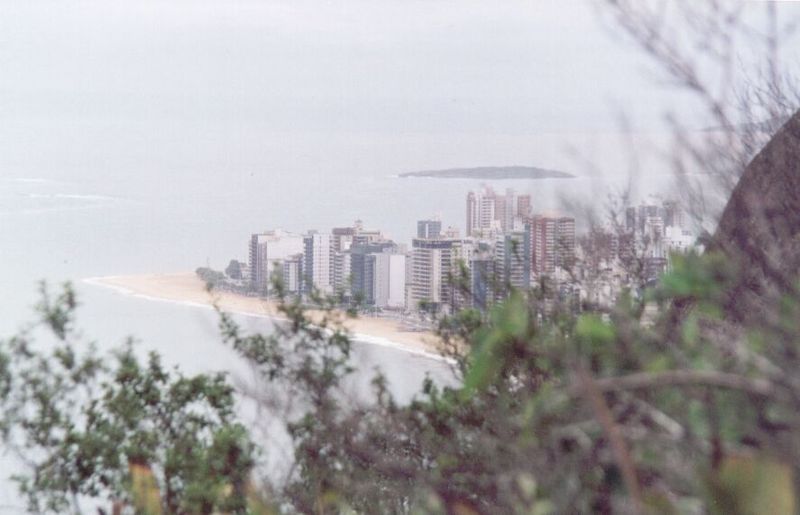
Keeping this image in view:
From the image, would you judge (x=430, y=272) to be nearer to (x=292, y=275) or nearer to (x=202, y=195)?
(x=292, y=275)

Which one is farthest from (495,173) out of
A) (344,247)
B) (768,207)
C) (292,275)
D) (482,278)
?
(768,207)

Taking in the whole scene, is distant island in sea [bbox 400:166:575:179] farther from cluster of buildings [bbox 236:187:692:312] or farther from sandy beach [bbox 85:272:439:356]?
sandy beach [bbox 85:272:439:356]

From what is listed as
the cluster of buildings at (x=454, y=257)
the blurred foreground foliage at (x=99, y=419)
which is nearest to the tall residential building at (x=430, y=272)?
the cluster of buildings at (x=454, y=257)

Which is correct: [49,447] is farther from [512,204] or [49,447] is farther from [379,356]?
[512,204]

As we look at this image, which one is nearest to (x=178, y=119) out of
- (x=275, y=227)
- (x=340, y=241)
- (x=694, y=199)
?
(x=275, y=227)

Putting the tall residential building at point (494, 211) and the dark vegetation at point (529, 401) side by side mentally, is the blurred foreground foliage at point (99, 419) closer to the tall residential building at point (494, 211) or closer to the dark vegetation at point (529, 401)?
the dark vegetation at point (529, 401)
